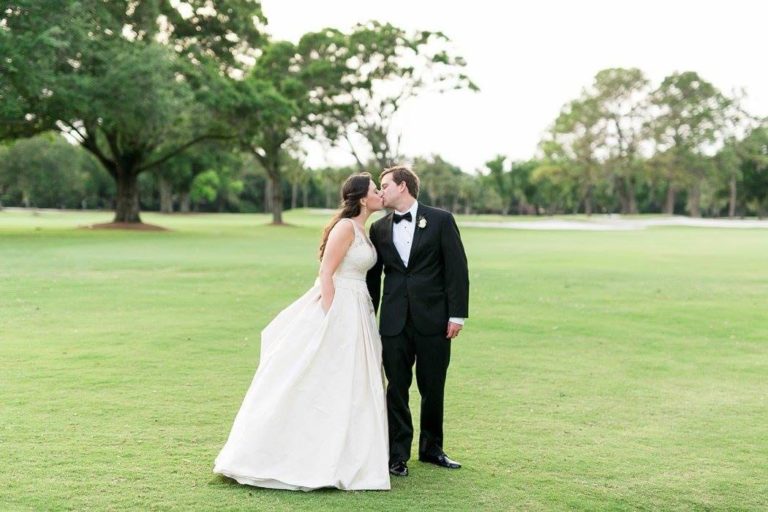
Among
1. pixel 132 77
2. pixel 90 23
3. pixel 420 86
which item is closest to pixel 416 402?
pixel 132 77

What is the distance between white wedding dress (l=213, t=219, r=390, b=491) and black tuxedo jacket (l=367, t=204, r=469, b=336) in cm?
23

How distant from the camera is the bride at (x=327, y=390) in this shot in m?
5.64

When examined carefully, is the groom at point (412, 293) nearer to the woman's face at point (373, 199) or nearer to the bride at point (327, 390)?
the woman's face at point (373, 199)

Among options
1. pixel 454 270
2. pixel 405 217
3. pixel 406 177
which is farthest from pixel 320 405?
pixel 406 177

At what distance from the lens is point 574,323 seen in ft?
45.2

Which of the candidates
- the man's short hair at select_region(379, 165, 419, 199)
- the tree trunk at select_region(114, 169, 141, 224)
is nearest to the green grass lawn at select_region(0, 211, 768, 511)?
the man's short hair at select_region(379, 165, 419, 199)

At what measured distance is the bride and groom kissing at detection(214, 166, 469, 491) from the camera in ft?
18.6

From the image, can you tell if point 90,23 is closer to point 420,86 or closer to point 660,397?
point 420,86

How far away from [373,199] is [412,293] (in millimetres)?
734

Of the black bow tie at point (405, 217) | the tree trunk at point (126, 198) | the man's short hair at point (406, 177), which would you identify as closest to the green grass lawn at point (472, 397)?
the black bow tie at point (405, 217)

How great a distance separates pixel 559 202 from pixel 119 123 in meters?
96.5

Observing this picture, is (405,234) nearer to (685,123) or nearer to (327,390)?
(327,390)

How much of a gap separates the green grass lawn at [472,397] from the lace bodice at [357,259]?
4.93ft

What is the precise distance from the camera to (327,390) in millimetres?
5789
